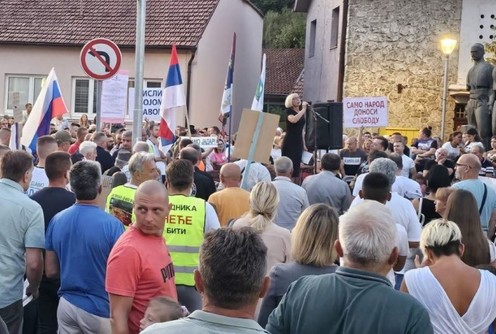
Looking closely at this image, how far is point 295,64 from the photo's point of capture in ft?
171

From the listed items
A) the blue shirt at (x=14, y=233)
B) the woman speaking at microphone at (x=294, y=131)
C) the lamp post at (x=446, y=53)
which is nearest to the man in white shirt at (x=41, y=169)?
the blue shirt at (x=14, y=233)

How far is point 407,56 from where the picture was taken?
1083 inches

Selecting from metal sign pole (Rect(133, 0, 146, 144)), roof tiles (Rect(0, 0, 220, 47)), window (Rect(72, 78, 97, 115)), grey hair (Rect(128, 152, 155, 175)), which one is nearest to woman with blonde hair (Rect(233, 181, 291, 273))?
grey hair (Rect(128, 152, 155, 175))

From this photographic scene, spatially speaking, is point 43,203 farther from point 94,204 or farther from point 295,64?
point 295,64

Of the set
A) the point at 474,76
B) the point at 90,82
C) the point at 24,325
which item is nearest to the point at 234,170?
the point at 24,325

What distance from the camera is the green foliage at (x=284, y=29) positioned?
59969 millimetres

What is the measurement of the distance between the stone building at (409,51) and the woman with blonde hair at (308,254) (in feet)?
70.7

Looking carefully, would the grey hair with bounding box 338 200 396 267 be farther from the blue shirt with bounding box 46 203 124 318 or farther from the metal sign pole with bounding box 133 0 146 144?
the metal sign pole with bounding box 133 0 146 144

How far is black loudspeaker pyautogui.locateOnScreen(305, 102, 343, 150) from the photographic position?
53.6ft

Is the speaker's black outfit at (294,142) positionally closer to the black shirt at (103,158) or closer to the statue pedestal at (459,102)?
the black shirt at (103,158)

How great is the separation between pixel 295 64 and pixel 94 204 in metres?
45.9

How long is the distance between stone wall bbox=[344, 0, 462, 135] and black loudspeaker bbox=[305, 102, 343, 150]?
11260 millimetres

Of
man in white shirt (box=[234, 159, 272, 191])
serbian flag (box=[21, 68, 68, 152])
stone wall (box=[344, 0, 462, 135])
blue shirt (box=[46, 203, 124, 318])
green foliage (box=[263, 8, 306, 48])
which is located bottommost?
blue shirt (box=[46, 203, 124, 318])

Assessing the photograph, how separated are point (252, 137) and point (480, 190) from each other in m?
2.87
